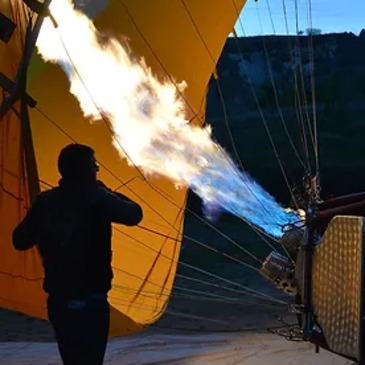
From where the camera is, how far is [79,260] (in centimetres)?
266

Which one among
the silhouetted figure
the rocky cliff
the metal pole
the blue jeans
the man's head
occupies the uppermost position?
the rocky cliff

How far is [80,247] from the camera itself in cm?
266

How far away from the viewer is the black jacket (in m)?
2.66

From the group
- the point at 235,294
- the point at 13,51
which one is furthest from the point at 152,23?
the point at 235,294

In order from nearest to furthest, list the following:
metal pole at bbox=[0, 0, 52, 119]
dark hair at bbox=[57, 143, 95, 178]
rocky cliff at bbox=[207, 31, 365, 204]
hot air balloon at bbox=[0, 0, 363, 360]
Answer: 1. dark hair at bbox=[57, 143, 95, 178]
2. hot air balloon at bbox=[0, 0, 363, 360]
3. metal pole at bbox=[0, 0, 52, 119]
4. rocky cliff at bbox=[207, 31, 365, 204]

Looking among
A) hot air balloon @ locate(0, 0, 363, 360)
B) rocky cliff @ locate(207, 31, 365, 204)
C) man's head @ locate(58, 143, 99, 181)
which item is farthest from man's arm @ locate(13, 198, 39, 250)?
rocky cliff @ locate(207, 31, 365, 204)

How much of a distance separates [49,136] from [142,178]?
0.60m

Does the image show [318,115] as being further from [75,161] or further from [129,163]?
[75,161]

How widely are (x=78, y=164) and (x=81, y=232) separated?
0.60ft

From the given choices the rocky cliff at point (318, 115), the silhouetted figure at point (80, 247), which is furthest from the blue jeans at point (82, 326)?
the rocky cliff at point (318, 115)

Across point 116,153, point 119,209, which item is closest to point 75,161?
point 119,209

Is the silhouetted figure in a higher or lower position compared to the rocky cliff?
lower

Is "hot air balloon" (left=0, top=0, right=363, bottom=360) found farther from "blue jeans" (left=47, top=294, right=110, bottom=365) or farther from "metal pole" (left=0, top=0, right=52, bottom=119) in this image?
"blue jeans" (left=47, top=294, right=110, bottom=365)

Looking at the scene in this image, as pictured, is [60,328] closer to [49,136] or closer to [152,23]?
[49,136]
